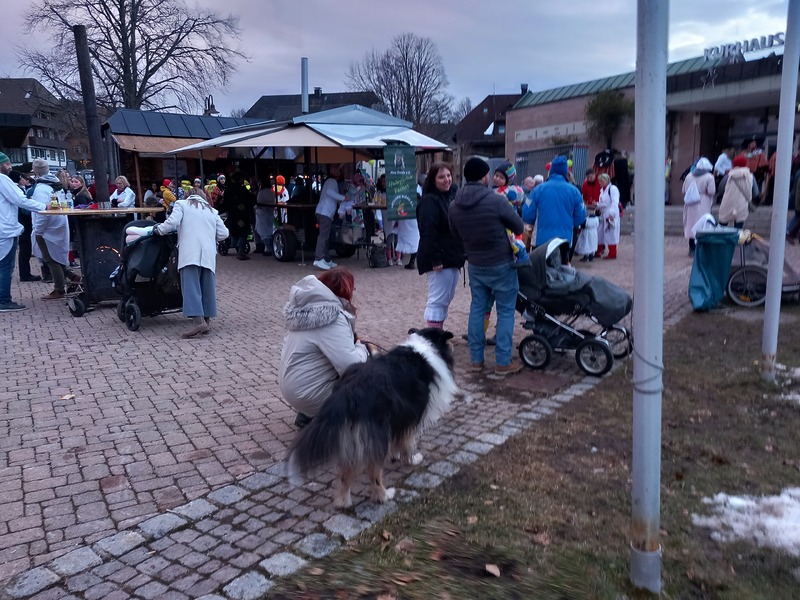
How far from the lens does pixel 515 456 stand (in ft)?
14.2

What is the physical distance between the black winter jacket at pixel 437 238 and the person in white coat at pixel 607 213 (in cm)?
801

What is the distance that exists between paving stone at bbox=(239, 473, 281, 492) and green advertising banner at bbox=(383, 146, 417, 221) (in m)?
8.86

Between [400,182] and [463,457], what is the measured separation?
9028mm

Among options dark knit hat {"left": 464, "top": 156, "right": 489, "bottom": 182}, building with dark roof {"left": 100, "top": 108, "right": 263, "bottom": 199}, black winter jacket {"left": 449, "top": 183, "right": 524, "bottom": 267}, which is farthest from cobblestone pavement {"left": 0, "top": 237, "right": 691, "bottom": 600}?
building with dark roof {"left": 100, "top": 108, "right": 263, "bottom": 199}

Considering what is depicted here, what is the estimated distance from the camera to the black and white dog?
3.17 m

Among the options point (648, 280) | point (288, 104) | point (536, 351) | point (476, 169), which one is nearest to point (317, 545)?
point (648, 280)

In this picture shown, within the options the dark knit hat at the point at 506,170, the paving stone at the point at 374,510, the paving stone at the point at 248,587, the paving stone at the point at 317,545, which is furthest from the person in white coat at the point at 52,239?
the paving stone at the point at 248,587

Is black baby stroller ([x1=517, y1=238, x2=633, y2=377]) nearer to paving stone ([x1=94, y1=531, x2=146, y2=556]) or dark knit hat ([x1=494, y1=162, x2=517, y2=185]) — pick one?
dark knit hat ([x1=494, y1=162, x2=517, y2=185])

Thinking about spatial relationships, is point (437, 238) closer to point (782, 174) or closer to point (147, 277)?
point (782, 174)

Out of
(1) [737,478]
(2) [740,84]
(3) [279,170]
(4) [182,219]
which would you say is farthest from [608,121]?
(1) [737,478]

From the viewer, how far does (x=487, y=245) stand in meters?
5.77

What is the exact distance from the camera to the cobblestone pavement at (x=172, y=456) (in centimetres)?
311

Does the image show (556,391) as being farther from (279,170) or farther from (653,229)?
(279,170)

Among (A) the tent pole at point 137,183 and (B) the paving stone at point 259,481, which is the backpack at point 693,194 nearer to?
(B) the paving stone at point 259,481
